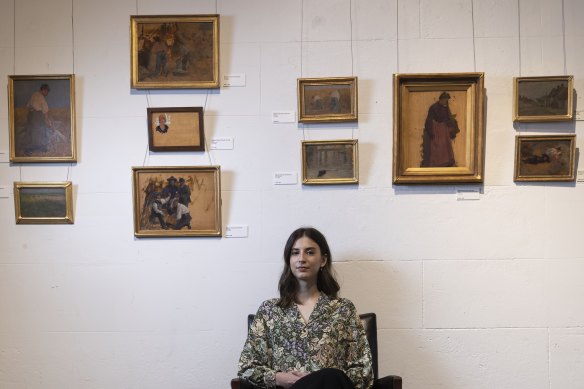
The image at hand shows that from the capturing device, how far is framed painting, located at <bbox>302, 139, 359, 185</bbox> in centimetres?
331

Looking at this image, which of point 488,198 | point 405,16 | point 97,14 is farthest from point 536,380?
point 97,14

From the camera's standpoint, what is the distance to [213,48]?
333cm

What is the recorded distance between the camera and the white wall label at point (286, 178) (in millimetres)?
3346

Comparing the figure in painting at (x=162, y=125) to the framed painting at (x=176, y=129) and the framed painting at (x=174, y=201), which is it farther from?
the framed painting at (x=174, y=201)

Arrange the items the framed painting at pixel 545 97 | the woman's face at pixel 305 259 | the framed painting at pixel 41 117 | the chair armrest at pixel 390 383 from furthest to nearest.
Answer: the framed painting at pixel 41 117 < the framed painting at pixel 545 97 < the woman's face at pixel 305 259 < the chair armrest at pixel 390 383

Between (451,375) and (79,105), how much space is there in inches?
119

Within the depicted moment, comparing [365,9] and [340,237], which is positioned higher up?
[365,9]

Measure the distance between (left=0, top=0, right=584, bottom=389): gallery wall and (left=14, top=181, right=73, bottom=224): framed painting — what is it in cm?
6

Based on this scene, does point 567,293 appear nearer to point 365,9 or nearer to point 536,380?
point 536,380

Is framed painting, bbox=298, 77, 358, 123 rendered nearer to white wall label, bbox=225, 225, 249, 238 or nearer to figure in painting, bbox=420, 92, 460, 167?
figure in painting, bbox=420, 92, 460, 167

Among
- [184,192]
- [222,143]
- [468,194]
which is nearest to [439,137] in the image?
[468,194]

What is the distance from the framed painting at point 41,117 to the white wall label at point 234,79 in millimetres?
1015

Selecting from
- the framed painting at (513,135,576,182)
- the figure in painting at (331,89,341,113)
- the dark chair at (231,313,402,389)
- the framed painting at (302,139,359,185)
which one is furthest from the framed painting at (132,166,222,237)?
the framed painting at (513,135,576,182)

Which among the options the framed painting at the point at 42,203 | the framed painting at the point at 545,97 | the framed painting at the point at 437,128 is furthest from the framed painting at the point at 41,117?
the framed painting at the point at 545,97
